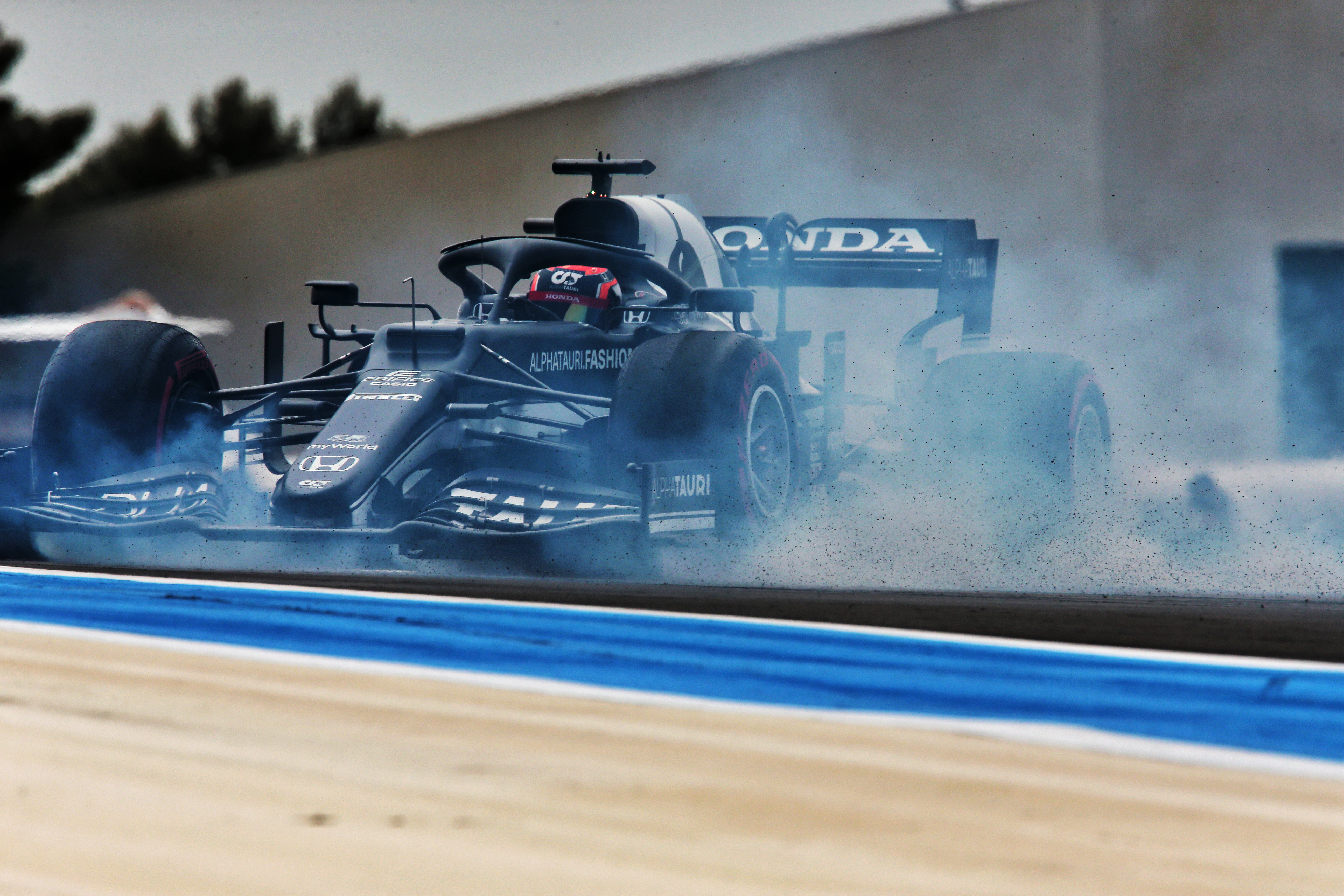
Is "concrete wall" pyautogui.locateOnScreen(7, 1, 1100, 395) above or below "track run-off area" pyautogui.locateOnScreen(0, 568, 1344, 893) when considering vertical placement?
above

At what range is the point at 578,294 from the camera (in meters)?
7.07

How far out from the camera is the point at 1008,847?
97.7 inches

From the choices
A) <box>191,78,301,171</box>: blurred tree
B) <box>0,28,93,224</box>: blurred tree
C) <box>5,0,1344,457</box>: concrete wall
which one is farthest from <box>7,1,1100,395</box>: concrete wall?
<box>191,78,301,171</box>: blurred tree

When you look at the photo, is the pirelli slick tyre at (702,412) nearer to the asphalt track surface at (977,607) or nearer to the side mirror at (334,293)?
the asphalt track surface at (977,607)

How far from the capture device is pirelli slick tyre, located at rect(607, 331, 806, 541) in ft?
19.7

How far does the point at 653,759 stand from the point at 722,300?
395cm

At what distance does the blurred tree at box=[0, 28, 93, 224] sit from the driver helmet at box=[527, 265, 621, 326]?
21.1 meters

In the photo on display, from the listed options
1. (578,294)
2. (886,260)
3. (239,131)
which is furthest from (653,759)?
(239,131)

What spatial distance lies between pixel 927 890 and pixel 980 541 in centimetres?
495

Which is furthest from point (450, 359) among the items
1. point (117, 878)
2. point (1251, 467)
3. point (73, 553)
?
point (1251, 467)

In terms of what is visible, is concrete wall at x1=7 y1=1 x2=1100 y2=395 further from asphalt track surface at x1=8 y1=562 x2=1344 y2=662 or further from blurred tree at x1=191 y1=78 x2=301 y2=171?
blurred tree at x1=191 y1=78 x2=301 y2=171

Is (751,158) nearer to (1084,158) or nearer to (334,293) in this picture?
(1084,158)

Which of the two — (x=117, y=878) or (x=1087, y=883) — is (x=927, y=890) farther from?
(x=117, y=878)

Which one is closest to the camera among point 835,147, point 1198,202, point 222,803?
point 222,803
